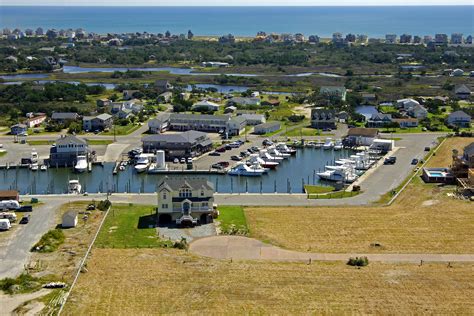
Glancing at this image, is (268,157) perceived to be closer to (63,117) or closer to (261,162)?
(261,162)

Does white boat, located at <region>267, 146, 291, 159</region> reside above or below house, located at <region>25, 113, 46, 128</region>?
below

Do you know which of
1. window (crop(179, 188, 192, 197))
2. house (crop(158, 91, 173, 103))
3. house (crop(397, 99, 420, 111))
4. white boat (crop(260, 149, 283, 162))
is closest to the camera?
window (crop(179, 188, 192, 197))

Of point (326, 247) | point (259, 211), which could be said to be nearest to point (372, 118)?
point (259, 211)

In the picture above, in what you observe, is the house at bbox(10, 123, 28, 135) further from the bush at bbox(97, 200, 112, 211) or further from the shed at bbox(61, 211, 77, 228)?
the shed at bbox(61, 211, 77, 228)

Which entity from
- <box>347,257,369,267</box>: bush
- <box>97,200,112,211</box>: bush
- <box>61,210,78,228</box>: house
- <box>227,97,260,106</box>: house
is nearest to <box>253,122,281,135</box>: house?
<box>227,97,260,106</box>: house

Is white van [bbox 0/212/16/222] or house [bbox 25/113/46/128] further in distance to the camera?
house [bbox 25/113/46/128]

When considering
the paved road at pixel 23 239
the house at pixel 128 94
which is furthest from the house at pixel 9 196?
the house at pixel 128 94

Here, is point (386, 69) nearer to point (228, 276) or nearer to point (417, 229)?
point (417, 229)

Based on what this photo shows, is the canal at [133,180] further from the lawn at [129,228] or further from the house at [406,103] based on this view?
the house at [406,103]
